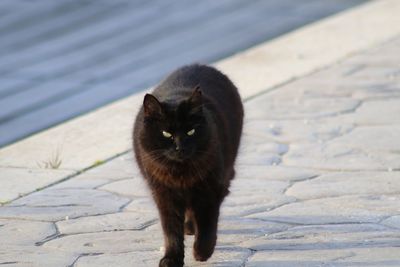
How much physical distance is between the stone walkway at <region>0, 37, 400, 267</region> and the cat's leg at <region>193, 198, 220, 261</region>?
0.08m

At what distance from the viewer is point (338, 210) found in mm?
6820

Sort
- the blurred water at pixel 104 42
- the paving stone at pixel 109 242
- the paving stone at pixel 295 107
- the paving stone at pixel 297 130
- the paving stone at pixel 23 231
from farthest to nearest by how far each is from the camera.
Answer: the blurred water at pixel 104 42 < the paving stone at pixel 295 107 < the paving stone at pixel 297 130 < the paving stone at pixel 23 231 < the paving stone at pixel 109 242

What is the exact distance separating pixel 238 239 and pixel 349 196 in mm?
1014

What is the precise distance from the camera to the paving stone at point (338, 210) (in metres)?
6.65

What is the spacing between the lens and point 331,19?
1353 cm

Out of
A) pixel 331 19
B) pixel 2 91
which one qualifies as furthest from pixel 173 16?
pixel 2 91

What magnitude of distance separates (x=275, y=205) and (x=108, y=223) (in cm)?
100

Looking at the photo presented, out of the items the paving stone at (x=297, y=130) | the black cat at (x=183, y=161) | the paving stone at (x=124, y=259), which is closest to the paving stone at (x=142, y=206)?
the black cat at (x=183, y=161)

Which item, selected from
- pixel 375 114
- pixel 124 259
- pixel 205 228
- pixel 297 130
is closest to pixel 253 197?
pixel 205 228

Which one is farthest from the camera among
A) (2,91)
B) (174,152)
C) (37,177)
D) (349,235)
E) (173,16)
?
(173,16)

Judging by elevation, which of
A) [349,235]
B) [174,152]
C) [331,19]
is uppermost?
[174,152]

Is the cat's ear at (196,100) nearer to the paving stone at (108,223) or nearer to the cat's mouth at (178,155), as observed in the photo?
the cat's mouth at (178,155)

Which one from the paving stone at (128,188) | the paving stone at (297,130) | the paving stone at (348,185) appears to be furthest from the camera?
the paving stone at (297,130)

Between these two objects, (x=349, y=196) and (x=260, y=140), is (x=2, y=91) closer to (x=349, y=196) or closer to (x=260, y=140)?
(x=260, y=140)
